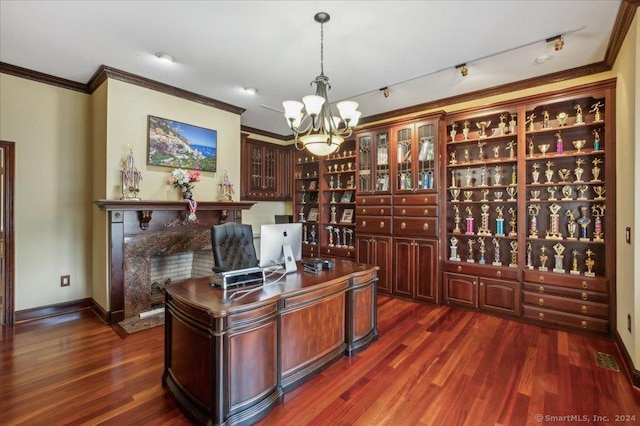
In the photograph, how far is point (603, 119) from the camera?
3.31 m

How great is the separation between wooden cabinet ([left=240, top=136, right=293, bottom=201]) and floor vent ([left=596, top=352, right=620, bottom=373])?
5.00 metres

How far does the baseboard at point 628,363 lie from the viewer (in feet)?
7.50

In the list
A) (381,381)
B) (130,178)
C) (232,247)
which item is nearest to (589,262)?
(381,381)

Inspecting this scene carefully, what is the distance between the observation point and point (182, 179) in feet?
13.0

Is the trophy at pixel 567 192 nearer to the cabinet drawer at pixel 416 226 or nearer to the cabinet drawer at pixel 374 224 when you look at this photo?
the cabinet drawer at pixel 416 226

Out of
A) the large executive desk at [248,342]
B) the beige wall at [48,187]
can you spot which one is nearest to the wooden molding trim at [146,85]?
the beige wall at [48,187]

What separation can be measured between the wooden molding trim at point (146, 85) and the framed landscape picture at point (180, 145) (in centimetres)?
37

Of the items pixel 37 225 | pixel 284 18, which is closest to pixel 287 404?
pixel 284 18

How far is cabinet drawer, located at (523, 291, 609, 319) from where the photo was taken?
3148 millimetres

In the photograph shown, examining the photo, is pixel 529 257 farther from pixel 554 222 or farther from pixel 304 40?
pixel 304 40

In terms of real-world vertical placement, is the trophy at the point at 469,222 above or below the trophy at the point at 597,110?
below

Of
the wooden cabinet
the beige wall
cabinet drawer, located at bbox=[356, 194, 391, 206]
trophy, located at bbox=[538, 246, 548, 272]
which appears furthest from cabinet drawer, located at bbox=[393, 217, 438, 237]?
the beige wall

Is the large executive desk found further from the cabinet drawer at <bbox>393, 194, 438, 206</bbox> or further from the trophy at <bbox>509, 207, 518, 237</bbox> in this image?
the trophy at <bbox>509, 207, 518, 237</bbox>

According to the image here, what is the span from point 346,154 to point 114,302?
159 inches
